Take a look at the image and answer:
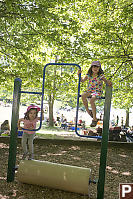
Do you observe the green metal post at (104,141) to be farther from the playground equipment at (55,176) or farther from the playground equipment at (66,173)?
the playground equipment at (55,176)

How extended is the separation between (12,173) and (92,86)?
7.26ft

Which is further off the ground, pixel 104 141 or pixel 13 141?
pixel 104 141

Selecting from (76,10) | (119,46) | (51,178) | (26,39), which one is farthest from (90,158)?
(76,10)

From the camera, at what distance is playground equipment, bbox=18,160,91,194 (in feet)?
11.4

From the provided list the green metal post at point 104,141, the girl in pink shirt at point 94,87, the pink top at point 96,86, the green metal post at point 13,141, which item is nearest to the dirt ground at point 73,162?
the green metal post at point 13,141

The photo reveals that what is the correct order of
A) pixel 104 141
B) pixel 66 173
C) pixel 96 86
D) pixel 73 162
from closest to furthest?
1. pixel 104 141
2. pixel 66 173
3. pixel 96 86
4. pixel 73 162

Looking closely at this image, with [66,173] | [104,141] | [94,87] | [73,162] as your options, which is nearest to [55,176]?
[66,173]

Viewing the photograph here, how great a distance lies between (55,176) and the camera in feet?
11.8

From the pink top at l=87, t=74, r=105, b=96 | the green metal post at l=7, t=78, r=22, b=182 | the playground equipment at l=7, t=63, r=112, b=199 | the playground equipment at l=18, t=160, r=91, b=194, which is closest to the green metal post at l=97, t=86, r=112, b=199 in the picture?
the playground equipment at l=7, t=63, r=112, b=199

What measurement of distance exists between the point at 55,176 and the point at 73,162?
2203mm

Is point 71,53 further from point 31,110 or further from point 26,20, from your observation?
point 31,110

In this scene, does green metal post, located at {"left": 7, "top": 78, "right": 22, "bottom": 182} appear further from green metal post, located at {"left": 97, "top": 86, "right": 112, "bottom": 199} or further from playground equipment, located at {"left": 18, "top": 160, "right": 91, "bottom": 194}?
green metal post, located at {"left": 97, "top": 86, "right": 112, "bottom": 199}

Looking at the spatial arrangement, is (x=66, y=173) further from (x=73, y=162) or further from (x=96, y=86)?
(x=73, y=162)

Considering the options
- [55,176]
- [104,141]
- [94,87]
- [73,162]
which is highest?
[94,87]
